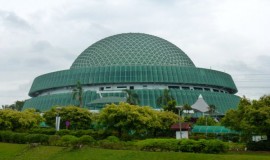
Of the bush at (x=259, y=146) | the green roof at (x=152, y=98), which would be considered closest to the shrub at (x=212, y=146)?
the bush at (x=259, y=146)

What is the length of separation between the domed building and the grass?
2313 inches

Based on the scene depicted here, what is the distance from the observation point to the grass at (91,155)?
31.1 m

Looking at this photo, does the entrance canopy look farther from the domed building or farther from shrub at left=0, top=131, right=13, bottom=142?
shrub at left=0, top=131, right=13, bottom=142

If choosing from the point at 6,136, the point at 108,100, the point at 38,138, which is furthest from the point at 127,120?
the point at 108,100

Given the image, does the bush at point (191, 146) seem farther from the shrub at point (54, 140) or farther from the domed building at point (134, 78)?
the domed building at point (134, 78)

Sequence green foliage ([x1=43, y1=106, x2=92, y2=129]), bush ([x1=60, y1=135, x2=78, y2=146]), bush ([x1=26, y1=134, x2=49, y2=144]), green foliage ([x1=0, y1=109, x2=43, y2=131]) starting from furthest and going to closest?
green foliage ([x1=43, y1=106, x2=92, y2=129]) < green foliage ([x1=0, y1=109, x2=43, y2=131]) < bush ([x1=26, y1=134, x2=49, y2=144]) < bush ([x1=60, y1=135, x2=78, y2=146])

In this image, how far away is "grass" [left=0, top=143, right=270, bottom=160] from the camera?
3112 centimetres

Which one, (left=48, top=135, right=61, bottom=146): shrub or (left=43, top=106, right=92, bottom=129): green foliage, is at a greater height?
(left=43, top=106, right=92, bottom=129): green foliage

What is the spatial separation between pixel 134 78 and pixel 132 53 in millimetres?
14559

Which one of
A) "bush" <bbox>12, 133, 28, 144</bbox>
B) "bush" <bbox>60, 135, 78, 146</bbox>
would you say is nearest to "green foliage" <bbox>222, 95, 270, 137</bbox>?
"bush" <bbox>60, 135, 78, 146</bbox>

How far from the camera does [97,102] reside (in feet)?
332

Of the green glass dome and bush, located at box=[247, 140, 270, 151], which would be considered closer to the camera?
bush, located at box=[247, 140, 270, 151]

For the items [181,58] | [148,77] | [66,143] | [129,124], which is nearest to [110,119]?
[129,124]

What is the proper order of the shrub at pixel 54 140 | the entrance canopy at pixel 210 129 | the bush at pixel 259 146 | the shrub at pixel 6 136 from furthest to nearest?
the entrance canopy at pixel 210 129 < the shrub at pixel 6 136 < the bush at pixel 259 146 < the shrub at pixel 54 140
